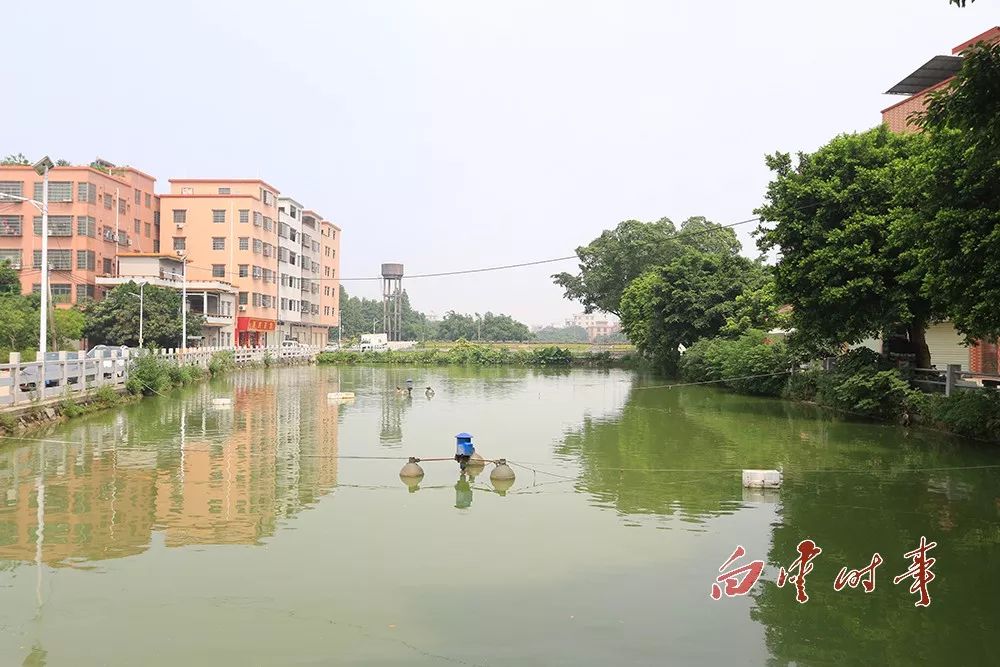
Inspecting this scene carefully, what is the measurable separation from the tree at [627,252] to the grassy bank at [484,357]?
4.59 m

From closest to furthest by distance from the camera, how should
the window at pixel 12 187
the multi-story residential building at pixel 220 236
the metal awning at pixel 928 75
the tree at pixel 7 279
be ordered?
the metal awning at pixel 928 75 < the tree at pixel 7 279 < the window at pixel 12 187 < the multi-story residential building at pixel 220 236

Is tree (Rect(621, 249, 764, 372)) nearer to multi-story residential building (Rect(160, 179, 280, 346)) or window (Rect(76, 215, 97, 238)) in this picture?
multi-story residential building (Rect(160, 179, 280, 346))

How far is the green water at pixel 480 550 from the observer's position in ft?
20.8

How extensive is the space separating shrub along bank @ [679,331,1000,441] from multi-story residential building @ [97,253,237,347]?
30850 mm

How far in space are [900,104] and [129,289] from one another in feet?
124

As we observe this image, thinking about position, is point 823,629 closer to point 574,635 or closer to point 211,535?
point 574,635

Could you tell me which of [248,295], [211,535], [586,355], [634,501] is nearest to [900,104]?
[634,501]

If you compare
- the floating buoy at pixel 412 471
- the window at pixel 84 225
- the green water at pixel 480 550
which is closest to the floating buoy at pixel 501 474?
the green water at pixel 480 550

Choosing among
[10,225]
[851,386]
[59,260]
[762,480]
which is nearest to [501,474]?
[762,480]

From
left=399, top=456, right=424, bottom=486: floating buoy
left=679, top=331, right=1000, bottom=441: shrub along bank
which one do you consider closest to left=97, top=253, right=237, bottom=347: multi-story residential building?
left=679, top=331, right=1000, bottom=441: shrub along bank

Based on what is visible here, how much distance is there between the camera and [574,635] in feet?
21.3

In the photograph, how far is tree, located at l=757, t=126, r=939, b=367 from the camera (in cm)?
1891

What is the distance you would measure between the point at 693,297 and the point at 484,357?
87.0 ft

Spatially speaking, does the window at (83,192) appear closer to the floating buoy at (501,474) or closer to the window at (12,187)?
the window at (12,187)
